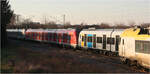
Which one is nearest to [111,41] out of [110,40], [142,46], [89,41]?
[110,40]

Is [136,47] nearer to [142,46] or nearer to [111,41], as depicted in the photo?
[142,46]

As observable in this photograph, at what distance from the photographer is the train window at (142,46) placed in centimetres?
1330

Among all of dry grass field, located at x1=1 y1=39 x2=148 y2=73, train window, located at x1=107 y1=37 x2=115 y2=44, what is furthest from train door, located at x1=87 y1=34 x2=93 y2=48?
dry grass field, located at x1=1 y1=39 x2=148 y2=73

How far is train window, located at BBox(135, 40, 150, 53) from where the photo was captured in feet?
43.6

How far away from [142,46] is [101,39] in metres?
8.62

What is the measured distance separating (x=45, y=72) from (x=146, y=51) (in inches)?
281

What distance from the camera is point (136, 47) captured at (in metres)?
14.3

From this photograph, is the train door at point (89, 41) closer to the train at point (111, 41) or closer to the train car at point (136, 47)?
the train at point (111, 41)

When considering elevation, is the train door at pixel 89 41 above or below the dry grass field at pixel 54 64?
above

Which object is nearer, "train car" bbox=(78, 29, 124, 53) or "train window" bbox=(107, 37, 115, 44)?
"train car" bbox=(78, 29, 124, 53)

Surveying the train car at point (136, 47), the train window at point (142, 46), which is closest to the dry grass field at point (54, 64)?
the train car at point (136, 47)

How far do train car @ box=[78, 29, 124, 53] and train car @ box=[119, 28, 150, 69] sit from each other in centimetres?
390

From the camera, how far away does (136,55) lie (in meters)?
14.4

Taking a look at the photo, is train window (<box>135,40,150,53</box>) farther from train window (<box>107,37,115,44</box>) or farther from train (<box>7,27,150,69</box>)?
train window (<box>107,37,115,44</box>)
